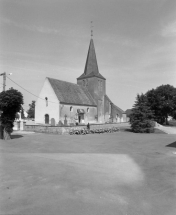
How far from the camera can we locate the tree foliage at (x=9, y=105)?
17.1 meters

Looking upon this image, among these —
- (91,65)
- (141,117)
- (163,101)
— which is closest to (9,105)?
(141,117)

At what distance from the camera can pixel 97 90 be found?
46438mm

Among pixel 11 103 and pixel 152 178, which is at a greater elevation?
pixel 11 103

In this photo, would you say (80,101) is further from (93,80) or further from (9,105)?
(9,105)

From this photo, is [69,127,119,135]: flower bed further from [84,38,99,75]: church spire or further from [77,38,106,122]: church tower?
[84,38,99,75]: church spire

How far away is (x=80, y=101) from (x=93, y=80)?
8416mm

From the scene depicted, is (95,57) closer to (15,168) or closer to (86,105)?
(86,105)

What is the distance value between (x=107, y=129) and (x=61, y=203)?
928 inches

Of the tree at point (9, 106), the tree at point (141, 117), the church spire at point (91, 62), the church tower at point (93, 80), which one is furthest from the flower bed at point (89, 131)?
the church spire at point (91, 62)

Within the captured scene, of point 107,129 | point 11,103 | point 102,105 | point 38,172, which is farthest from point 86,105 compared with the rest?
point 38,172

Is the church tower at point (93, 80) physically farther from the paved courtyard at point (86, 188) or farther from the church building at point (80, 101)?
the paved courtyard at point (86, 188)

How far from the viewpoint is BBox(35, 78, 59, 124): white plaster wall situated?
3441 centimetres

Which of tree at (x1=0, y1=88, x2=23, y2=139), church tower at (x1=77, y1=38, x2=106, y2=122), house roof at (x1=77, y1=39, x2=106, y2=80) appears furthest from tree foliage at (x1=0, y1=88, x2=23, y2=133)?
house roof at (x1=77, y1=39, x2=106, y2=80)

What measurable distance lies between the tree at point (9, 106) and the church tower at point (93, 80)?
1123 inches
